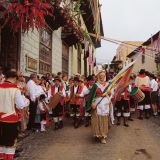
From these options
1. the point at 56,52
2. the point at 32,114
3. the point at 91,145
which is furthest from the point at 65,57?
the point at 91,145

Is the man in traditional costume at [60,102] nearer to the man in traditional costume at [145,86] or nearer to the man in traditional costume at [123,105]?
the man in traditional costume at [123,105]

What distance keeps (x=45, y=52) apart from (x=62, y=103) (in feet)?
16.2

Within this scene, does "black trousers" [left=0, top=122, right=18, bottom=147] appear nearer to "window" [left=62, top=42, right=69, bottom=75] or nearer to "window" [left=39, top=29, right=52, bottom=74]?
"window" [left=39, top=29, right=52, bottom=74]

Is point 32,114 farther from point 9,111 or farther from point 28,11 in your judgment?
point 9,111

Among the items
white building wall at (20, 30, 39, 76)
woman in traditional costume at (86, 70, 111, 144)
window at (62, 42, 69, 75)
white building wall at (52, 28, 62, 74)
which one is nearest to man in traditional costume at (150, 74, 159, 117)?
white building wall at (20, 30, 39, 76)

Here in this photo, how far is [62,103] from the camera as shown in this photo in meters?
12.0

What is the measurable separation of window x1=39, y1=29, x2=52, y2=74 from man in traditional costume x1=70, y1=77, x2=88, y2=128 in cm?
298

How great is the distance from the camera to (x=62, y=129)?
11.8 m

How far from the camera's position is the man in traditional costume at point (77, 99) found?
12.5 m

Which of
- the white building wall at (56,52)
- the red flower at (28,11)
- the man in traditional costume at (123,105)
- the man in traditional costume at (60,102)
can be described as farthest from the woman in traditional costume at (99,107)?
the white building wall at (56,52)

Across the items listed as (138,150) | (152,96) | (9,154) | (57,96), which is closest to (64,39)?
(152,96)

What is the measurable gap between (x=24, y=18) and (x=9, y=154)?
3612 mm

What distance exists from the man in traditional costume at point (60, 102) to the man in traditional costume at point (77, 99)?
59cm

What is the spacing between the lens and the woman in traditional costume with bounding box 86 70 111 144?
389 inches
